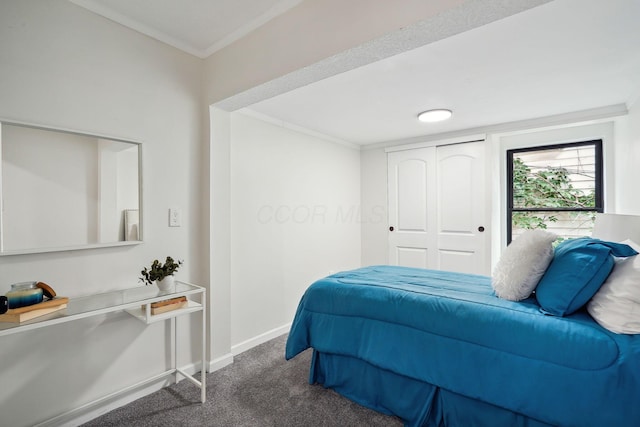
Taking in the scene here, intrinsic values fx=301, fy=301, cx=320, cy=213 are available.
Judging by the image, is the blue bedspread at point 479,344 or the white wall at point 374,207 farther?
the white wall at point 374,207

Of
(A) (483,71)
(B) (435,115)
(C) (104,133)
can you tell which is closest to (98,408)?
(C) (104,133)

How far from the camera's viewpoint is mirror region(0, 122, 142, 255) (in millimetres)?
1497

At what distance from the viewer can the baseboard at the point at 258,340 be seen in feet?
8.85

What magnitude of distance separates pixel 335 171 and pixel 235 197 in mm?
1677

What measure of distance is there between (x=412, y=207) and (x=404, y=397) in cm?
280

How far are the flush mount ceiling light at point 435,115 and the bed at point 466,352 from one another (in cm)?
163

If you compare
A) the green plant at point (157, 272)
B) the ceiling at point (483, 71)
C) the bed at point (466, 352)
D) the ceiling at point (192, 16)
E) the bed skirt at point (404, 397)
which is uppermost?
the ceiling at point (192, 16)

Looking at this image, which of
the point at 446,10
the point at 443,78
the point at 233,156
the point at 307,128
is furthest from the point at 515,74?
the point at 233,156

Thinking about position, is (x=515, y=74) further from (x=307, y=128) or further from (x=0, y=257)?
(x=0, y=257)

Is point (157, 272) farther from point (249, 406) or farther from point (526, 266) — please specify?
point (526, 266)

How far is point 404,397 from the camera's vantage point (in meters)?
1.76

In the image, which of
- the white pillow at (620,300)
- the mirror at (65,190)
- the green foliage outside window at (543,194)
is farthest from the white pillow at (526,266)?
the green foliage outside window at (543,194)

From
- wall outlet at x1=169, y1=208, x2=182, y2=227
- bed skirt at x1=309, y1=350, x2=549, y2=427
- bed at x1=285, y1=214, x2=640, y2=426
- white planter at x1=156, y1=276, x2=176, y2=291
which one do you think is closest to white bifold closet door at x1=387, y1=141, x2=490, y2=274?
bed at x1=285, y1=214, x2=640, y2=426

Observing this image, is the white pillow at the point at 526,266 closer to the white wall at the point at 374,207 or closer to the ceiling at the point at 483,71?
the ceiling at the point at 483,71
